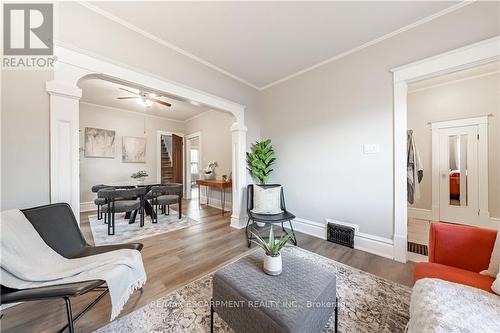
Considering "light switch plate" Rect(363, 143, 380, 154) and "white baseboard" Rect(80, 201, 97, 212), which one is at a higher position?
"light switch plate" Rect(363, 143, 380, 154)

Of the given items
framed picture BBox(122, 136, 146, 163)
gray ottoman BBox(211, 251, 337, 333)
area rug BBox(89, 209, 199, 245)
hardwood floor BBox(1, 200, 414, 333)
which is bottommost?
hardwood floor BBox(1, 200, 414, 333)

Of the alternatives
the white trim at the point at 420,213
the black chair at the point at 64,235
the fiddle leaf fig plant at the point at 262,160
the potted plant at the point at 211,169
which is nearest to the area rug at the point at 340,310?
the black chair at the point at 64,235

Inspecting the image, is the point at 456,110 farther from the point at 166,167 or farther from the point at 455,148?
the point at 166,167

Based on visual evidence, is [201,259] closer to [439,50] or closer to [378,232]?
[378,232]

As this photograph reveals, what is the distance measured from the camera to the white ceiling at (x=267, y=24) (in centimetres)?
182

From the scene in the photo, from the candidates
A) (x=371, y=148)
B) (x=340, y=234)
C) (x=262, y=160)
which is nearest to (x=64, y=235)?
(x=262, y=160)

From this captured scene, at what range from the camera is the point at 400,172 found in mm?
2160

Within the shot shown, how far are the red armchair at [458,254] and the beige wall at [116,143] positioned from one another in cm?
617

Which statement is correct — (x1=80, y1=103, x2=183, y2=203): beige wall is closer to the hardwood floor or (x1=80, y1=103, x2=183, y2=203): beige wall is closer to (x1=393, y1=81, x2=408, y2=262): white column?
the hardwood floor

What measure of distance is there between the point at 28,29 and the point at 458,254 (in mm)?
3997

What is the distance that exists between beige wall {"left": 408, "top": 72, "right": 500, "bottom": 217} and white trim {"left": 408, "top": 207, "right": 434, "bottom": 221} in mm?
88

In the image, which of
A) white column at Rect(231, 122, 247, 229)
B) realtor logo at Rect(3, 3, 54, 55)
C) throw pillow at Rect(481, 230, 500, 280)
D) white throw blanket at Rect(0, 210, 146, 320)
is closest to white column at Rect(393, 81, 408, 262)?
throw pillow at Rect(481, 230, 500, 280)

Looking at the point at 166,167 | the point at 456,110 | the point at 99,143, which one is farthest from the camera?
the point at 166,167

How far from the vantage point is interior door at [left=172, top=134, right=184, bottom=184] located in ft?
20.2
